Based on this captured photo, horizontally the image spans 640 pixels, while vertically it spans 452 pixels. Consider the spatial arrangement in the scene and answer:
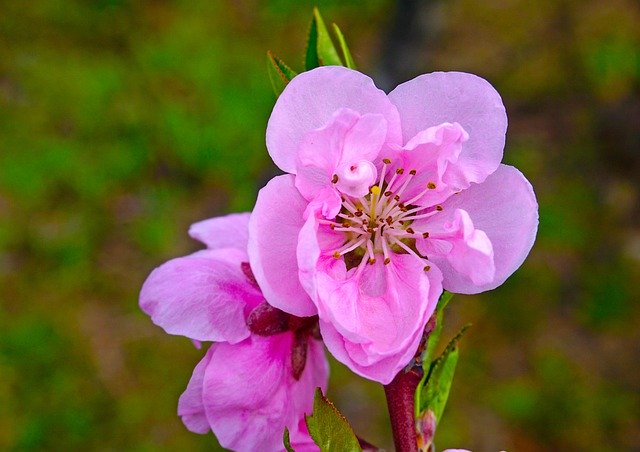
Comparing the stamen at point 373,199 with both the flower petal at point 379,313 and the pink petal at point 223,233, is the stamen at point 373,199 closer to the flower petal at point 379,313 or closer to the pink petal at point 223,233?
the flower petal at point 379,313

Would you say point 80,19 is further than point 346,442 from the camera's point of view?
Yes

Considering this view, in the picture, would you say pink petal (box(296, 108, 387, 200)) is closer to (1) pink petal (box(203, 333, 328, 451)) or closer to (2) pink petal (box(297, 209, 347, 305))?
(2) pink petal (box(297, 209, 347, 305))

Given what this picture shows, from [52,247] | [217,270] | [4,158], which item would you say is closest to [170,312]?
[217,270]

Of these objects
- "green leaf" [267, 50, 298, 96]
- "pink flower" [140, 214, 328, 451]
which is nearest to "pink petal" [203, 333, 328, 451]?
"pink flower" [140, 214, 328, 451]

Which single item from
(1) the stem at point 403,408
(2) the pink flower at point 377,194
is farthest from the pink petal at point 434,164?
(1) the stem at point 403,408

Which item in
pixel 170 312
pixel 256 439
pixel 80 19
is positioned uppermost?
pixel 170 312

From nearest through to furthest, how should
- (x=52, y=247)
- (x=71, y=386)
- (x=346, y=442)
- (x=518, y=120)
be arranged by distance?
(x=346, y=442) → (x=71, y=386) → (x=52, y=247) → (x=518, y=120)

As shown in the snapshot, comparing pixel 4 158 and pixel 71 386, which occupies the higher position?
pixel 4 158

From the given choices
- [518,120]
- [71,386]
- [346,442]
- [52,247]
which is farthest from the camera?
[518,120]

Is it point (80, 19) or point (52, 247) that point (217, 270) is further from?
point (80, 19)
